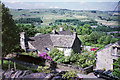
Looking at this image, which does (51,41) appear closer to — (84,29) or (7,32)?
(7,32)

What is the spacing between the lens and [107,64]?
12.8 m

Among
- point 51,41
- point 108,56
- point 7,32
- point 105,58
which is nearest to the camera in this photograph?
point 7,32

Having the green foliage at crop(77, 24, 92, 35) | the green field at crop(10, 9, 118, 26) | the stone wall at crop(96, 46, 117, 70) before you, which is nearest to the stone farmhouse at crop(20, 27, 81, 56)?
the stone wall at crop(96, 46, 117, 70)

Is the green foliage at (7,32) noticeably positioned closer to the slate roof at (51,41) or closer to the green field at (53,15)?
the slate roof at (51,41)

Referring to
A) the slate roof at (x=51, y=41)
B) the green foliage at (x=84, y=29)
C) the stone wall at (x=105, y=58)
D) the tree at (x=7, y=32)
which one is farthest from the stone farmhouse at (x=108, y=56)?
the green foliage at (x=84, y=29)

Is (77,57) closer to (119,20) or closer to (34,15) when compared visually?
(119,20)

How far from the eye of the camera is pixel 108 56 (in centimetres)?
1259

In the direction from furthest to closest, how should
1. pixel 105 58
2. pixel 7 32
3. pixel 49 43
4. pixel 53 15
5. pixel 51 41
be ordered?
A: pixel 53 15 → pixel 51 41 → pixel 49 43 → pixel 105 58 → pixel 7 32

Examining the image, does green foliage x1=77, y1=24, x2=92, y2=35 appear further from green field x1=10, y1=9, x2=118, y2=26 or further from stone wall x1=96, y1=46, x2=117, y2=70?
stone wall x1=96, y1=46, x2=117, y2=70

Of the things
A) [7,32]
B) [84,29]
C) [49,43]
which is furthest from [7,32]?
[84,29]

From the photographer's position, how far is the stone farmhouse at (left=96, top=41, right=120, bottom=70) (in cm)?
1198

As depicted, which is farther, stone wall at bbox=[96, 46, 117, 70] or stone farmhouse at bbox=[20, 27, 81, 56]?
stone farmhouse at bbox=[20, 27, 81, 56]

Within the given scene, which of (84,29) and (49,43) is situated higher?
(84,29)

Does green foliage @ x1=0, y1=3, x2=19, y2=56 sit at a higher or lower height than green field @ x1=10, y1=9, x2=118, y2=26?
lower
